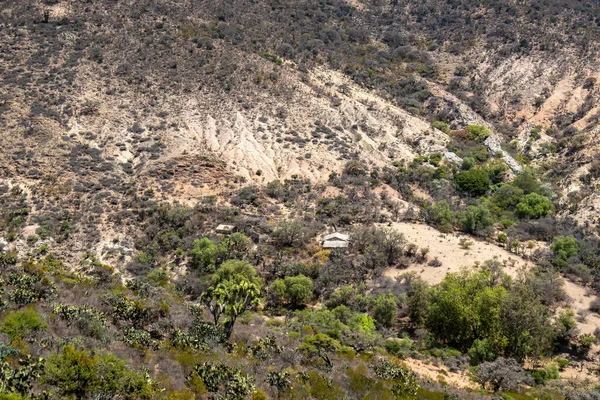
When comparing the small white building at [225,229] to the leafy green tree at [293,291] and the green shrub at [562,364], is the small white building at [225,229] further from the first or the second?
the green shrub at [562,364]

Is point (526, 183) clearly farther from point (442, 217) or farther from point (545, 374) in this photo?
point (545, 374)

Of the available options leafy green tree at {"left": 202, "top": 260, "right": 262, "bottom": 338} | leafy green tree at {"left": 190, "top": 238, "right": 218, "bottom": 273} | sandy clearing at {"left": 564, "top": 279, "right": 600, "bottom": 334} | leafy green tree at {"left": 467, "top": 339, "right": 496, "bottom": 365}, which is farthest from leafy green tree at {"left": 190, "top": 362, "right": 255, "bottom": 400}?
sandy clearing at {"left": 564, "top": 279, "right": 600, "bottom": 334}

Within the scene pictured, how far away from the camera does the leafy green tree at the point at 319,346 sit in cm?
2216

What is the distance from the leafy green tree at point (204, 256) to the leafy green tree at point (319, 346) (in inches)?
499

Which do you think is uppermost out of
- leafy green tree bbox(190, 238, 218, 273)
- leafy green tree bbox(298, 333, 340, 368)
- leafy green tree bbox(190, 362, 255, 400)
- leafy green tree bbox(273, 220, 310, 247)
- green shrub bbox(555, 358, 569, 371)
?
leafy green tree bbox(190, 362, 255, 400)

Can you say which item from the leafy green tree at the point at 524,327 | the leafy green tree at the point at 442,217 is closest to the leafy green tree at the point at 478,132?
the leafy green tree at the point at 442,217

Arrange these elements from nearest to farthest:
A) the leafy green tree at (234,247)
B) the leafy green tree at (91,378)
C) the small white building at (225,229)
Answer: the leafy green tree at (91,378)
the leafy green tree at (234,247)
the small white building at (225,229)

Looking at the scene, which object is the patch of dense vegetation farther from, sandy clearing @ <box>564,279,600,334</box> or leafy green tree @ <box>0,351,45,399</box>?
sandy clearing @ <box>564,279,600,334</box>

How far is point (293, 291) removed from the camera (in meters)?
32.3

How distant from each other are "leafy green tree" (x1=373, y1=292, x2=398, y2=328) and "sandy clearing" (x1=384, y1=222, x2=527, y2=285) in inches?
214

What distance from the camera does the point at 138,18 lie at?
60781 mm

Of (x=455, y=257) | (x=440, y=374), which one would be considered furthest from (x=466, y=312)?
(x=455, y=257)

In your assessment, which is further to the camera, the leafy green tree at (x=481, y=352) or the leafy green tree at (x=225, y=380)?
the leafy green tree at (x=481, y=352)

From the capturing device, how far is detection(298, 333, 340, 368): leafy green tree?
72.7 feet
